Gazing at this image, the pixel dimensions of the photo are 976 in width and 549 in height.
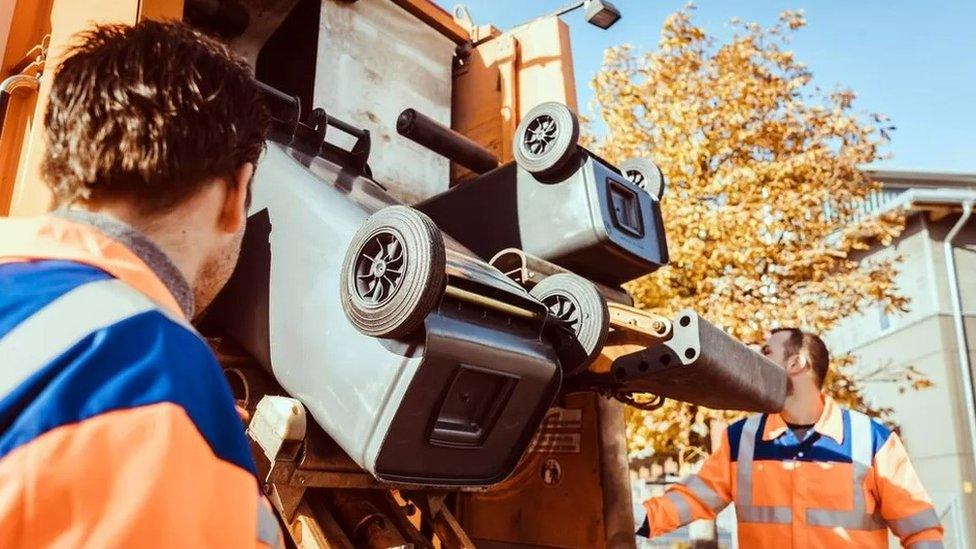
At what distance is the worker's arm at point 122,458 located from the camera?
1.87 ft

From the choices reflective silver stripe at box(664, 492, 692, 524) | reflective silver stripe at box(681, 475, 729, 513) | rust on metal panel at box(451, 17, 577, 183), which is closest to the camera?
reflective silver stripe at box(664, 492, 692, 524)

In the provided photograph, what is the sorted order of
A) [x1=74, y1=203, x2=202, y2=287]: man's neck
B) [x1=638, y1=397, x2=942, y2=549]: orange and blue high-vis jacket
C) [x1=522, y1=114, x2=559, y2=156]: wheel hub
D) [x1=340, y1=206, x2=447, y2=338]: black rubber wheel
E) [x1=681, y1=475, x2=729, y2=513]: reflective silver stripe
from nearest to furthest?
1. [x1=74, y1=203, x2=202, y2=287]: man's neck
2. [x1=340, y1=206, x2=447, y2=338]: black rubber wheel
3. [x1=638, y1=397, x2=942, y2=549]: orange and blue high-vis jacket
4. [x1=522, y1=114, x2=559, y2=156]: wheel hub
5. [x1=681, y1=475, x2=729, y2=513]: reflective silver stripe

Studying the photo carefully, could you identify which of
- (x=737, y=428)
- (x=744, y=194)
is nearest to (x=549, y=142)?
(x=737, y=428)

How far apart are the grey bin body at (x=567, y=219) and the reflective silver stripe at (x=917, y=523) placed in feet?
4.48

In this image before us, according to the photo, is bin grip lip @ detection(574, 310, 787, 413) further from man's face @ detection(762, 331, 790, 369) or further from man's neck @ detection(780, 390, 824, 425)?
man's face @ detection(762, 331, 790, 369)

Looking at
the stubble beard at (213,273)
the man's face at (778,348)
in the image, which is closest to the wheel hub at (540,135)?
the man's face at (778,348)

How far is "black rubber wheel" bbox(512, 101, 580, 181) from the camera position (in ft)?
10.2

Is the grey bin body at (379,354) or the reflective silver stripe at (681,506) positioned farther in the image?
the reflective silver stripe at (681,506)

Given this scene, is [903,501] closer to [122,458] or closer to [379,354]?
[379,354]

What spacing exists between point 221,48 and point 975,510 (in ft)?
46.0

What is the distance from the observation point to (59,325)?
2.05 ft

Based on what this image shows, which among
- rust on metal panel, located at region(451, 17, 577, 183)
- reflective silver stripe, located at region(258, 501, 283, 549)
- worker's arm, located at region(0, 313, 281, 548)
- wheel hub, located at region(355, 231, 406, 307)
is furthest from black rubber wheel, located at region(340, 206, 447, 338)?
rust on metal panel, located at region(451, 17, 577, 183)

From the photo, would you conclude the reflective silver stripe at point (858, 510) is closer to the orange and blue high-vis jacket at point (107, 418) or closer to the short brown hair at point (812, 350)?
the short brown hair at point (812, 350)

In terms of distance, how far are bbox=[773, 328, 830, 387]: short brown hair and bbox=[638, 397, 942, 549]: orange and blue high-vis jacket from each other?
13 cm
